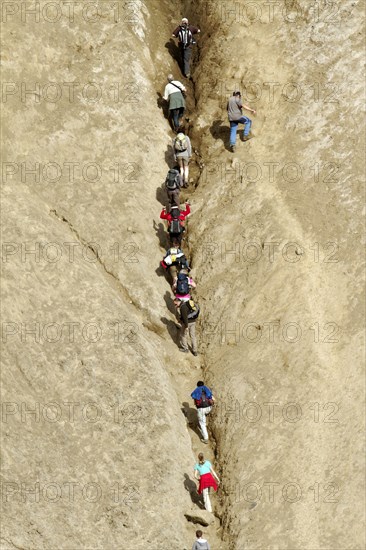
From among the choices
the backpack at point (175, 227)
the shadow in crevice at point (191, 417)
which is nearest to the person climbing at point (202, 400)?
the shadow in crevice at point (191, 417)

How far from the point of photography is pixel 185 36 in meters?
34.5

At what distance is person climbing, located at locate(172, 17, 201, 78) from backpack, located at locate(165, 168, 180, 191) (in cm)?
696

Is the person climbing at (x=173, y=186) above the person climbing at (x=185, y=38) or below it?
below

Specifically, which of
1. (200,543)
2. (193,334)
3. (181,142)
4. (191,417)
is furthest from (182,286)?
(200,543)

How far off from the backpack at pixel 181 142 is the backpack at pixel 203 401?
34.3 feet

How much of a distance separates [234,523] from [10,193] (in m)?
14.8

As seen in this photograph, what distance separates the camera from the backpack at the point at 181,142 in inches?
1256

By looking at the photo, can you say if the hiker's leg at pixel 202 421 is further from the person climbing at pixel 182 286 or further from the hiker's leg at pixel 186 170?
the hiker's leg at pixel 186 170

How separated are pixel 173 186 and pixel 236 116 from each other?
4.04 meters

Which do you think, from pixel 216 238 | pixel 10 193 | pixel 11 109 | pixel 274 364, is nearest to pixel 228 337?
pixel 274 364

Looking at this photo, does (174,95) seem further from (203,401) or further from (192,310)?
(203,401)

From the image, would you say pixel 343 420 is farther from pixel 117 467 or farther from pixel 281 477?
pixel 117 467

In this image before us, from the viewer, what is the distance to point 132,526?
87.2ft

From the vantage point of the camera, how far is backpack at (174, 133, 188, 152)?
3189cm
